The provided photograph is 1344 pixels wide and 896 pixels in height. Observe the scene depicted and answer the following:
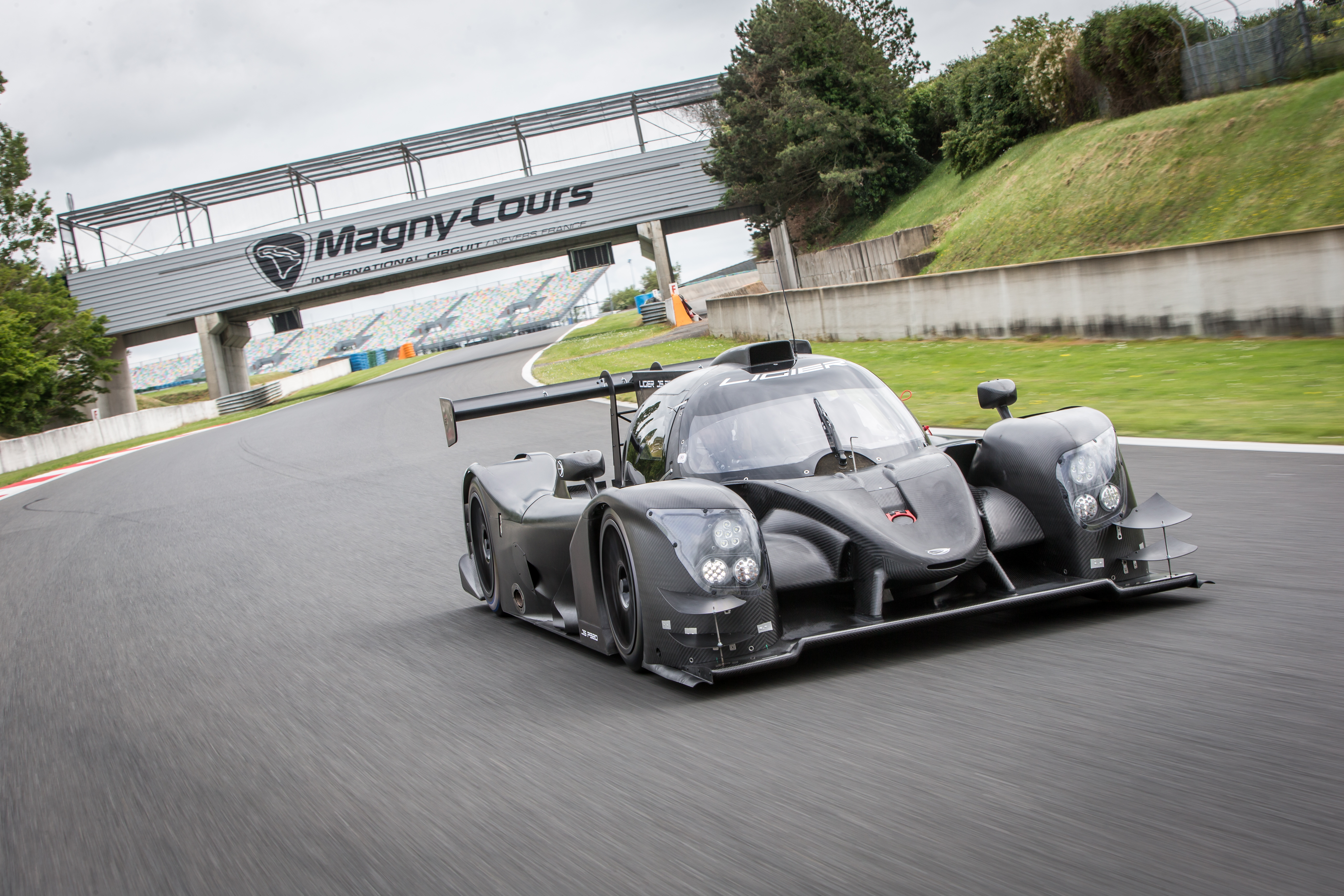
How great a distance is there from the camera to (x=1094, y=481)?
4.64 m

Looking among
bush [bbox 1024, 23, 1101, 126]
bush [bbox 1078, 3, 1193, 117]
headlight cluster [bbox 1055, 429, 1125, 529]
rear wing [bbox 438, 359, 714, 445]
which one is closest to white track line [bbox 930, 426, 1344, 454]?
rear wing [bbox 438, 359, 714, 445]

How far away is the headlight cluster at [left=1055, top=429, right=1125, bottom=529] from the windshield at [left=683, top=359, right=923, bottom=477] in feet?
2.60

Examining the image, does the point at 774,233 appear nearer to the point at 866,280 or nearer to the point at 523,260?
the point at 866,280

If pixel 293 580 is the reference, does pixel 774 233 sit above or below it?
above

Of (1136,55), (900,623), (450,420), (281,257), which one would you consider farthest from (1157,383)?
(281,257)

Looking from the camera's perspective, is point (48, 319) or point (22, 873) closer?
point (22, 873)

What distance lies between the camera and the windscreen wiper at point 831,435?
510 cm

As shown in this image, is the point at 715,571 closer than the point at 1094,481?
Yes

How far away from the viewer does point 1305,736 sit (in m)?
3.05

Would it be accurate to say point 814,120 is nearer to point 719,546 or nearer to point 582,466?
point 582,466

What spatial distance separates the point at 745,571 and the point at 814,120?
3623cm

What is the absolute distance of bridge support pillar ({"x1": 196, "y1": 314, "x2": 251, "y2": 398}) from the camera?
177 feet

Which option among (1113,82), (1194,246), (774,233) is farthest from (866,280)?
(1194,246)

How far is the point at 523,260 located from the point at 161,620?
47.7 metres
